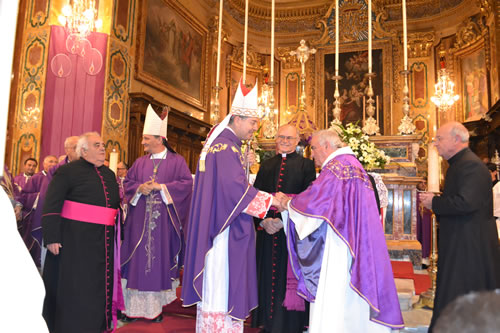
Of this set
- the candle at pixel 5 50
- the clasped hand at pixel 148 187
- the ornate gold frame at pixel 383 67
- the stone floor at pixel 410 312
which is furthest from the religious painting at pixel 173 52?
the candle at pixel 5 50

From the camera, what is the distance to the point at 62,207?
3508 mm

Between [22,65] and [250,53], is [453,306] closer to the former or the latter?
[22,65]

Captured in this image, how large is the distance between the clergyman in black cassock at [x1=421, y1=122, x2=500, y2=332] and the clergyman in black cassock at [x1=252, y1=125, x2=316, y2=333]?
1.18 metres

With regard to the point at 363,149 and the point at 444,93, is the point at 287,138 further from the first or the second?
the point at 444,93

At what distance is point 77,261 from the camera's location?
3.52 meters

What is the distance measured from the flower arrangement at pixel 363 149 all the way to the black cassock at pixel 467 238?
163cm

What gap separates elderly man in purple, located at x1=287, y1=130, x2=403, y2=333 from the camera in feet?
9.60

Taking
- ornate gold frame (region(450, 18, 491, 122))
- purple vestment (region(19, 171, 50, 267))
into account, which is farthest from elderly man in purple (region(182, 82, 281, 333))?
ornate gold frame (region(450, 18, 491, 122))

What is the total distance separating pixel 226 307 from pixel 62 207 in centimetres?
167

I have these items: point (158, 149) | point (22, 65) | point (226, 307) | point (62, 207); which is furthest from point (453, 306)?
point (22, 65)

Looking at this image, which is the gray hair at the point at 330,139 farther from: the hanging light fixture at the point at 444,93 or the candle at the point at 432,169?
the hanging light fixture at the point at 444,93

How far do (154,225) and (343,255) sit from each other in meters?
2.21

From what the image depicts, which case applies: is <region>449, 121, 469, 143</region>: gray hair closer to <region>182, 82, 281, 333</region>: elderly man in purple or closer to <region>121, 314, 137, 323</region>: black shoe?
<region>182, 82, 281, 333</region>: elderly man in purple

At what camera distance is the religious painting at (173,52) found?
10250mm
